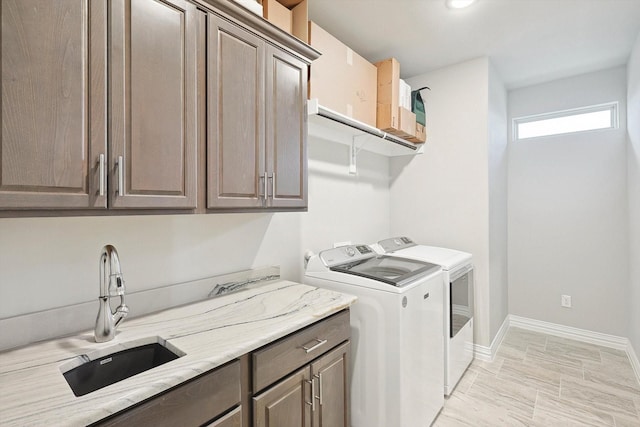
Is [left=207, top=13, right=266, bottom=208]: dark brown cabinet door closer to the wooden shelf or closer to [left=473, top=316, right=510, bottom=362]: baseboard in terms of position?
the wooden shelf

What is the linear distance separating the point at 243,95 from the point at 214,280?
96cm

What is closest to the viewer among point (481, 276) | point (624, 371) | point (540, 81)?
point (624, 371)

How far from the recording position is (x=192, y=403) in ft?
3.03

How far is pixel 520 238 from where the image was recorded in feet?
11.3

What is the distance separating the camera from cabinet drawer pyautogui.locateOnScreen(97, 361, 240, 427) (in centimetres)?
81

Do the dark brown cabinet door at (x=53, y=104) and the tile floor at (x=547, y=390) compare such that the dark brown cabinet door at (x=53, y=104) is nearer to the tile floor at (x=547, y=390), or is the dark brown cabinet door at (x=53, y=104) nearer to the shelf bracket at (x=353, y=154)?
the shelf bracket at (x=353, y=154)

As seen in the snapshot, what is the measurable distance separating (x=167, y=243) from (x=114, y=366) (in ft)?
1.88

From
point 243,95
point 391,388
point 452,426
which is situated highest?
point 243,95

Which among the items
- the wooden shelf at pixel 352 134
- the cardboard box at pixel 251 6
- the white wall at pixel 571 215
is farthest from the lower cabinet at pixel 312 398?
the white wall at pixel 571 215

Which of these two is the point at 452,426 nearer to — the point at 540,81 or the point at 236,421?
the point at 236,421

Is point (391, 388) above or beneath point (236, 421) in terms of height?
beneath

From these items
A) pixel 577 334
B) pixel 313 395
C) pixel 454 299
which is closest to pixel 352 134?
pixel 454 299

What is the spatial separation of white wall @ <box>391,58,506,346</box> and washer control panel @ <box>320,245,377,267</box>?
3.23ft

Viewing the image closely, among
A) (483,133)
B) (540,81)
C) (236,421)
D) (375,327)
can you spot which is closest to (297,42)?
(375,327)
